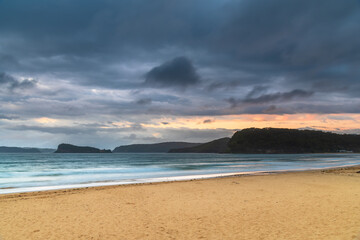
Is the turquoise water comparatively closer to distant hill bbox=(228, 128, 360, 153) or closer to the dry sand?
the dry sand

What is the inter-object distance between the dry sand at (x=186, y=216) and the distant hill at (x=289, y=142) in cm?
16332

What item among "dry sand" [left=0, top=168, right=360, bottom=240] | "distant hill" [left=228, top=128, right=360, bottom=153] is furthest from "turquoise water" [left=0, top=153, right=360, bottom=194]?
"distant hill" [left=228, top=128, right=360, bottom=153]

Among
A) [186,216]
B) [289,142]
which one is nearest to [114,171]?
[186,216]

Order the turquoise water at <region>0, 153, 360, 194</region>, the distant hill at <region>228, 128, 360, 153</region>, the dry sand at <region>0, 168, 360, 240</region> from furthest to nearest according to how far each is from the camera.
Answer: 1. the distant hill at <region>228, 128, 360, 153</region>
2. the turquoise water at <region>0, 153, 360, 194</region>
3. the dry sand at <region>0, 168, 360, 240</region>

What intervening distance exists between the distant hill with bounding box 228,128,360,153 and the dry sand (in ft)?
536

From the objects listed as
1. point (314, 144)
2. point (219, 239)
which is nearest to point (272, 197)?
point (219, 239)

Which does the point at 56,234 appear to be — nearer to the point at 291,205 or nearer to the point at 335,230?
the point at 335,230

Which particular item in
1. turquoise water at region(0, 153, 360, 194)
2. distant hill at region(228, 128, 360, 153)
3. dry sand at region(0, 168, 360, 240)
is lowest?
turquoise water at region(0, 153, 360, 194)

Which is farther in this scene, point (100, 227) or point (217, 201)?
point (217, 201)

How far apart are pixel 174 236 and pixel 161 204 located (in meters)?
4.18

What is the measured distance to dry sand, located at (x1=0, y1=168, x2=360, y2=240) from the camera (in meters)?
7.12

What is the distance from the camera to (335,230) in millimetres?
7082

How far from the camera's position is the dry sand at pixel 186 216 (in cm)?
712

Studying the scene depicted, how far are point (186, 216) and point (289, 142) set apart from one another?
181307mm
